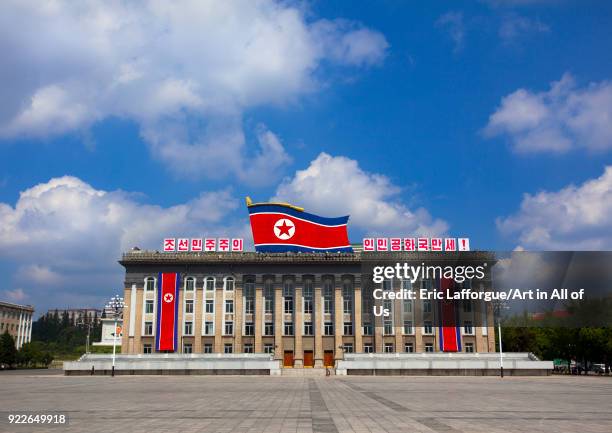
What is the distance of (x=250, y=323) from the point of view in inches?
3238

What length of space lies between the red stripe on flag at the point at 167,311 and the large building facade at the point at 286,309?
1.34 m

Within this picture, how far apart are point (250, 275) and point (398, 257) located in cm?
2273

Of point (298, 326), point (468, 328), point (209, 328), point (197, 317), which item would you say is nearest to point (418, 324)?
point (468, 328)

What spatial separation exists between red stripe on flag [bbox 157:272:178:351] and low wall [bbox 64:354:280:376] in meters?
14.6

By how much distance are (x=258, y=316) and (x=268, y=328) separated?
239cm

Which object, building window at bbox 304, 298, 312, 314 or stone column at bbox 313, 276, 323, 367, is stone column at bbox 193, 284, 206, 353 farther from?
stone column at bbox 313, 276, 323, 367

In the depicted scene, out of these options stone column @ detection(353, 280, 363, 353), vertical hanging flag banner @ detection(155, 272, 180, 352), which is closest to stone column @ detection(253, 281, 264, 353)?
vertical hanging flag banner @ detection(155, 272, 180, 352)

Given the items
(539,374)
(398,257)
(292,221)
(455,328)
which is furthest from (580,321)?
(292,221)

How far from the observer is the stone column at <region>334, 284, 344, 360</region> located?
262 ft

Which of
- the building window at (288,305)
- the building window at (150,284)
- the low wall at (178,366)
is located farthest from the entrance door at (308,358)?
the building window at (150,284)

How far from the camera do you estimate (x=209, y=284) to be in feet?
273

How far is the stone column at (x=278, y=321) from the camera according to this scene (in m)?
80.1

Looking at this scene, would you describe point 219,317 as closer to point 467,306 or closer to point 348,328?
point 348,328

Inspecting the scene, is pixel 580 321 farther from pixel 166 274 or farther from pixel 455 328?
pixel 166 274
